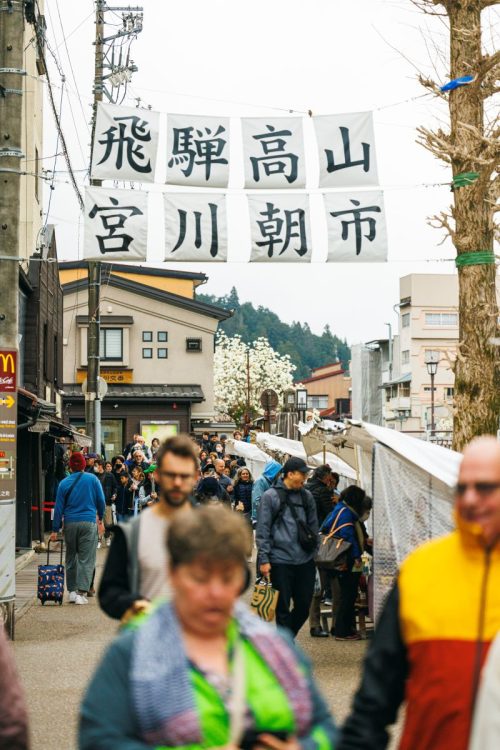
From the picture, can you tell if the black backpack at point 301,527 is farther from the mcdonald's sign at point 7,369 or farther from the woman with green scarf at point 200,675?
the woman with green scarf at point 200,675

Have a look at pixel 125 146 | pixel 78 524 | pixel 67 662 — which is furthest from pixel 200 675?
pixel 78 524

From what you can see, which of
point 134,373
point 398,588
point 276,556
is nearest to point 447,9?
point 276,556

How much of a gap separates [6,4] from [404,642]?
10.5 meters

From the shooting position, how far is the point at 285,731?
324 centimetres

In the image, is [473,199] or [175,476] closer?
[175,476]

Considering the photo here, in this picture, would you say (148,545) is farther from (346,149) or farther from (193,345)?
(193,345)

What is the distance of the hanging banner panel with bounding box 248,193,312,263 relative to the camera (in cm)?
1498

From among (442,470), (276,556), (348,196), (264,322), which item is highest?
(264,322)

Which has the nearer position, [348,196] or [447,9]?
[447,9]

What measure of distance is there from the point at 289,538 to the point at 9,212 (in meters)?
4.48

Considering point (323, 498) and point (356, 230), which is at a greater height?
point (356, 230)

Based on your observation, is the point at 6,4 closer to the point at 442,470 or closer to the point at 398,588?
the point at 442,470

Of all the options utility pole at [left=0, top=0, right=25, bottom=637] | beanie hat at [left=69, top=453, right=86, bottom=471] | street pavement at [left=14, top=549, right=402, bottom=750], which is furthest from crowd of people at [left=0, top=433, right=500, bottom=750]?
beanie hat at [left=69, top=453, right=86, bottom=471]

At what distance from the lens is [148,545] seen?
5.57 metres
